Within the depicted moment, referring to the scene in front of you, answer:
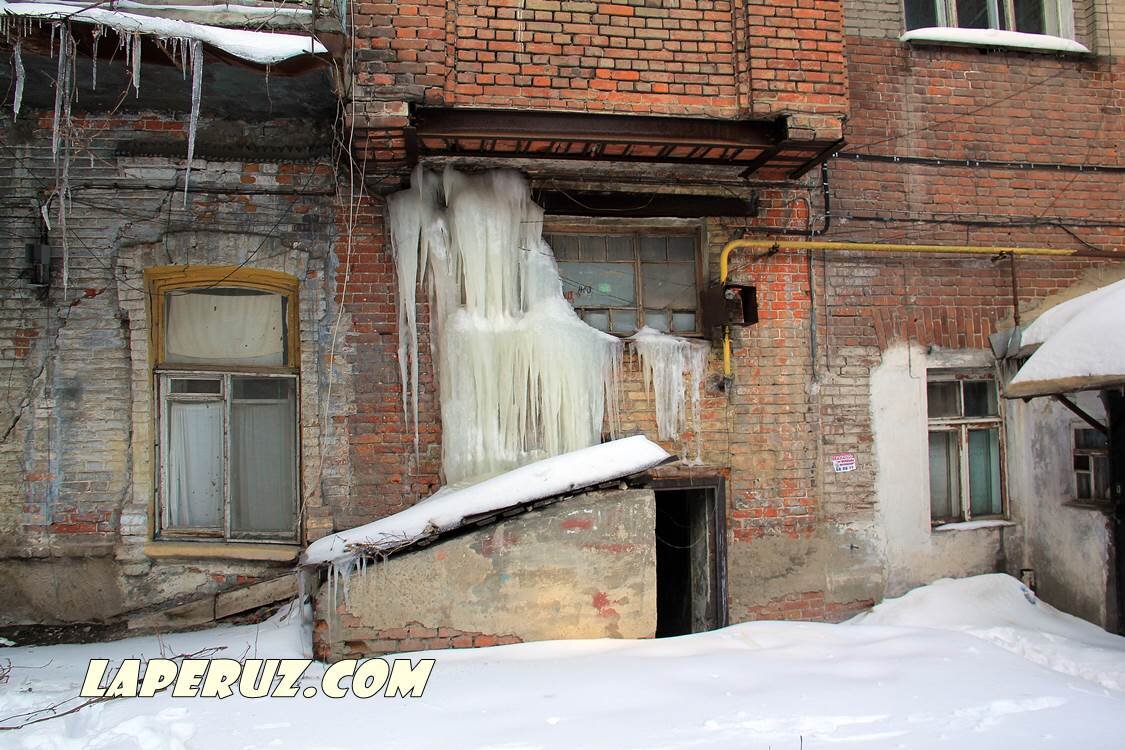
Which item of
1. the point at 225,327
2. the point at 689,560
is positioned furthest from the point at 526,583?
the point at 225,327

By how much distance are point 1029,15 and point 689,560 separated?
5.42 metres

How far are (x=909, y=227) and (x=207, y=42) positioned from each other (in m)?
5.02

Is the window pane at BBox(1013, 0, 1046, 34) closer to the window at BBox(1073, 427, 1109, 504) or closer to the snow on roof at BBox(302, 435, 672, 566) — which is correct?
the window at BBox(1073, 427, 1109, 504)

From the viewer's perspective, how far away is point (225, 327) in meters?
5.44

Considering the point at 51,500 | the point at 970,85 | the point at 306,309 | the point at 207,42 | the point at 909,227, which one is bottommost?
the point at 51,500

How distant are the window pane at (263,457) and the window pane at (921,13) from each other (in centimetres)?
571

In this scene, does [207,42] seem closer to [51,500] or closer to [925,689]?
[51,500]

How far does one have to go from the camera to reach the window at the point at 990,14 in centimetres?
614

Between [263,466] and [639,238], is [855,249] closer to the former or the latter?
[639,238]

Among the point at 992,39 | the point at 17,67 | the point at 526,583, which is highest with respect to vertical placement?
Result: the point at 992,39

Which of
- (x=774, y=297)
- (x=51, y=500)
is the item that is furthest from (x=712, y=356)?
(x=51, y=500)

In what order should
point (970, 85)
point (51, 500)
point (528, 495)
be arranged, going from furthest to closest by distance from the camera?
1. point (970, 85)
2. point (51, 500)
3. point (528, 495)

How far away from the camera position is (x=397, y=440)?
206 inches

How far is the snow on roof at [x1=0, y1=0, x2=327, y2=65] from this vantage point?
4.04 meters
